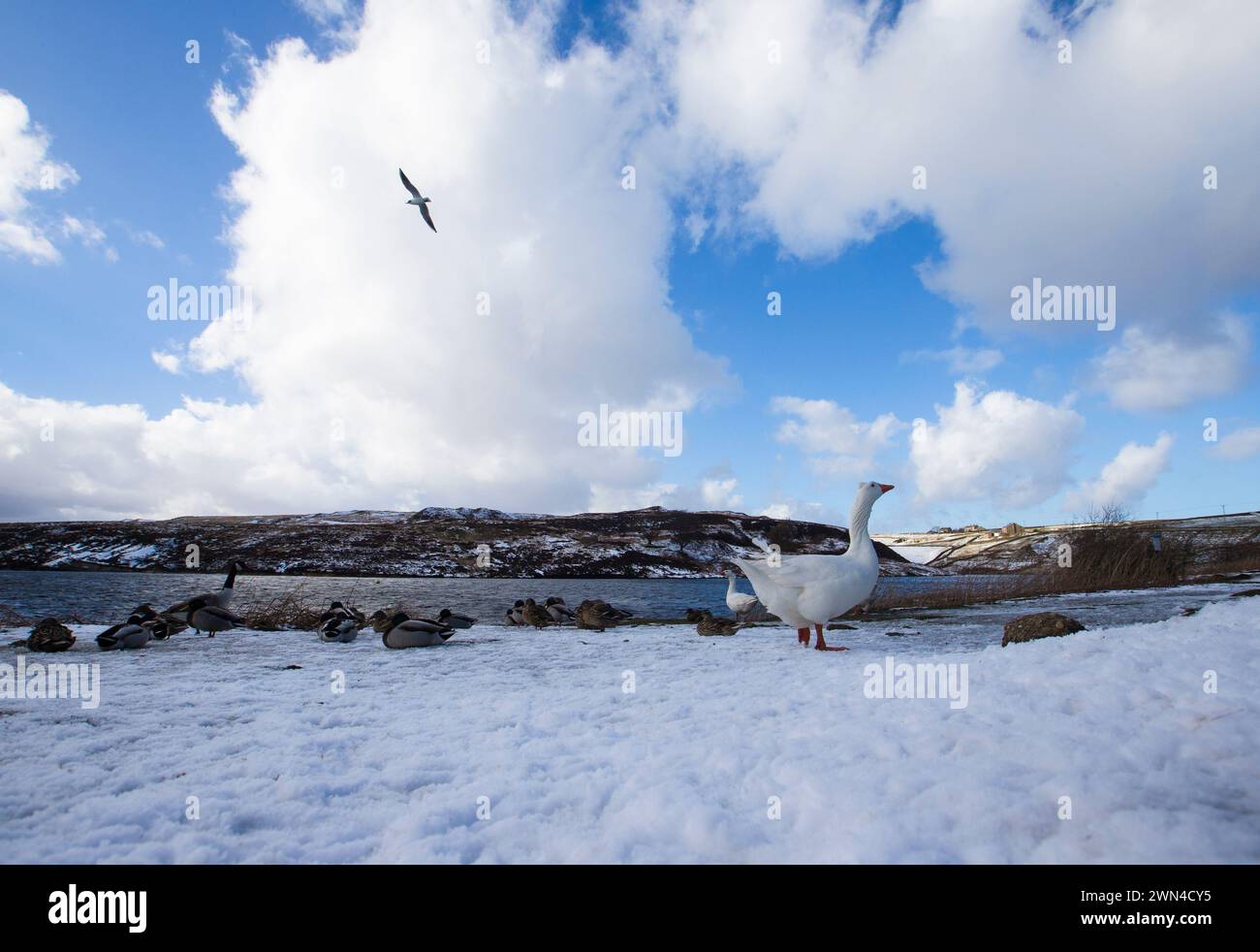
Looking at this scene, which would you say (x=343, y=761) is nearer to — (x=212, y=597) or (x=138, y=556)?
(x=212, y=597)

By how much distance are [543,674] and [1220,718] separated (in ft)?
23.3

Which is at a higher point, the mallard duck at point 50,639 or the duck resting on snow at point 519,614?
the mallard duck at point 50,639

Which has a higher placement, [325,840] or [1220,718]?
[1220,718]

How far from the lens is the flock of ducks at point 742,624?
352 inches

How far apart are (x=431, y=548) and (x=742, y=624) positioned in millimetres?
83131

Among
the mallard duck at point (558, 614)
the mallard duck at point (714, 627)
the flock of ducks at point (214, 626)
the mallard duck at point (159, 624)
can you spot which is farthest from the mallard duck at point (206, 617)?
the mallard duck at point (714, 627)

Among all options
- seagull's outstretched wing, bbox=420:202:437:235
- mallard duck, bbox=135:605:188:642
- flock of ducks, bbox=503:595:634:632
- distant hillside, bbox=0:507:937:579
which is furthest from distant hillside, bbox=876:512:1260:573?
mallard duck, bbox=135:605:188:642

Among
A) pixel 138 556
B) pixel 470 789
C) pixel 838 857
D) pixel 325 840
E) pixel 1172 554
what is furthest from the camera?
pixel 138 556

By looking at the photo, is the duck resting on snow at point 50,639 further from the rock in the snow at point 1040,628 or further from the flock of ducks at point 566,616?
the rock in the snow at point 1040,628

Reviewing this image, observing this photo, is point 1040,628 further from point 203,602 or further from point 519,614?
point 203,602

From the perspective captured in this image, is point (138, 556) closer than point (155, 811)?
No

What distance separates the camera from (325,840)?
11.1ft

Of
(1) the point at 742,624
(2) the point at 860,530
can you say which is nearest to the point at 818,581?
(2) the point at 860,530
